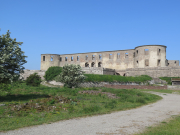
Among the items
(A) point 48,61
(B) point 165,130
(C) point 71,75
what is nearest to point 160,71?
(C) point 71,75

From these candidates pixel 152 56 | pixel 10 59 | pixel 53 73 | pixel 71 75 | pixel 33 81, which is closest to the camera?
pixel 10 59

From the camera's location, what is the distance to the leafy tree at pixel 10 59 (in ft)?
38.4

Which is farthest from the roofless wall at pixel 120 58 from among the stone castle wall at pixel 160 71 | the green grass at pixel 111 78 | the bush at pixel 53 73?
the bush at pixel 53 73

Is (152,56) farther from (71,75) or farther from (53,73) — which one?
(71,75)

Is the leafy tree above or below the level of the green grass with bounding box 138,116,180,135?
above

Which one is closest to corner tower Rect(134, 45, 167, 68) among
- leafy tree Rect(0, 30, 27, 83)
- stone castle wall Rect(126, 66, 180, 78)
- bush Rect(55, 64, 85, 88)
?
stone castle wall Rect(126, 66, 180, 78)

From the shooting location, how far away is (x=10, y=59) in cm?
1229

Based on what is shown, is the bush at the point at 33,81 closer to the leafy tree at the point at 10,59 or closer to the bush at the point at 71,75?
the bush at the point at 71,75

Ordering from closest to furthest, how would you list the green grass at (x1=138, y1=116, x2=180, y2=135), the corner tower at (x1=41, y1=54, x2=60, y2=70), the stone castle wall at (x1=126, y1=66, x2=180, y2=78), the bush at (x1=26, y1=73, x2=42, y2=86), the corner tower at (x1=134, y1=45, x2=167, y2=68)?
1. the green grass at (x1=138, y1=116, x2=180, y2=135)
2. the bush at (x1=26, y1=73, x2=42, y2=86)
3. the stone castle wall at (x1=126, y1=66, x2=180, y2=78)
4. the corner tower at (x1=134, y1=45, x2=167, y2=68)
5. the corner tower at (x1=41, y1=54, x2=60, y2=70)

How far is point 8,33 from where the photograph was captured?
1245 cm

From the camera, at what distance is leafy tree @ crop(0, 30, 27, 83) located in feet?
38.4

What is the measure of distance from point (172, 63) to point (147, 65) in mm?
14571

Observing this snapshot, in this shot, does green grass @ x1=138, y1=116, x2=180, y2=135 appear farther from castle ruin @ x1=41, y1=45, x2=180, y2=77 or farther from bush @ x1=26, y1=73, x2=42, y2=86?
castle ruin @ x1=41, y1=45, x2=180, y2=77

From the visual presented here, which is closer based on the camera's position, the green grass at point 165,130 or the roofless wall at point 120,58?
the green grass at point 165,130
